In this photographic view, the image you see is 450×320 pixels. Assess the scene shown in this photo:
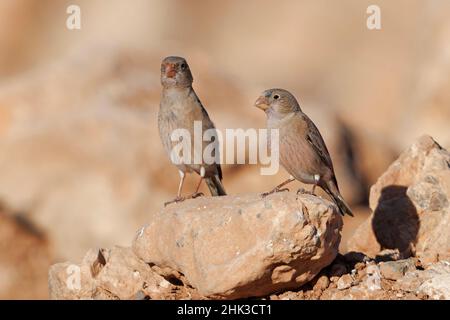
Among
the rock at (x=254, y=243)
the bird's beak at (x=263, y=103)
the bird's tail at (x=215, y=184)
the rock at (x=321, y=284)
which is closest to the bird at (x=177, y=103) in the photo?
the bird's tail at (x=215, y=184)

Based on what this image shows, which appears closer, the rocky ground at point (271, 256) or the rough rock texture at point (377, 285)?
the rocky ground at point (271, 256)

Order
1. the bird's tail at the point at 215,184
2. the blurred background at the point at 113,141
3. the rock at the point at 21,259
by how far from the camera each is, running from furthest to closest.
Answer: the blurred background at the point at 113,141 < the rock at the point at 21,259 < the bird's tail at the point at 215,184

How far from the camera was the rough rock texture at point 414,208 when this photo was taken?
8.66 m

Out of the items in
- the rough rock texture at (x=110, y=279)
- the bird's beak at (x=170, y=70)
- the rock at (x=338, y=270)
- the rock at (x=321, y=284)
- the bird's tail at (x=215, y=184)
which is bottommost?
the rough rock texture at (x=110, y=279)

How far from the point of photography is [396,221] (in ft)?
30.0

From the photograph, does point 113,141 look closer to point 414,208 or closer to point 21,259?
point 21,259

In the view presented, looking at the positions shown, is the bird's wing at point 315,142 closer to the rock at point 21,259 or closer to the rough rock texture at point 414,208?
the rough rock texture at point 414,208

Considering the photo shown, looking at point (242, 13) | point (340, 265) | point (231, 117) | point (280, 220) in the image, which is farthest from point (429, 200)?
point (242, 13)

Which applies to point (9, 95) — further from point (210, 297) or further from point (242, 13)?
point (242, 13)

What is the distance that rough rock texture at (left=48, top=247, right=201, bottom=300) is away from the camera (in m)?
8.19

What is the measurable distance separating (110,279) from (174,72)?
2204 millimetres

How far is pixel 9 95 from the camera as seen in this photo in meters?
17.7

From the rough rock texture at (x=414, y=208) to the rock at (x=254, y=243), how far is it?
1.52 meters

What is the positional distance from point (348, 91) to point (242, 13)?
671 cm
